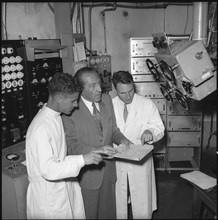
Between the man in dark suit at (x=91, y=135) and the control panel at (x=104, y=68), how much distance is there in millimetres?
1099

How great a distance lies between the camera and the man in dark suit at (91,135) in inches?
74.1

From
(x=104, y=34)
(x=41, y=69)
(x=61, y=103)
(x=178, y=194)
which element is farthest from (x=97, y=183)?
(x=104, y=34)

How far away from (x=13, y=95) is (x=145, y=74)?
1.69m

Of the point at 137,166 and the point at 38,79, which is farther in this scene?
the point at 38,79

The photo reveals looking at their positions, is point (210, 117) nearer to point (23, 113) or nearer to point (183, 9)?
point (183, 9)

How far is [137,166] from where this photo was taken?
2.17 m

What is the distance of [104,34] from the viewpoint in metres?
3.34

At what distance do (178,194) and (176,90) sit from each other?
1.90 metres

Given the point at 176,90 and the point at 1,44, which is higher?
the point at 1,44

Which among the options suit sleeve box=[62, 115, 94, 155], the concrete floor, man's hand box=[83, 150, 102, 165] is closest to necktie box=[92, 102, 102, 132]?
suit sleeve box=[62, 115, 94, 155]

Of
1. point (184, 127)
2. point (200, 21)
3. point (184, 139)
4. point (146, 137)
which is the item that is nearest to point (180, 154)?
point (184, 139)

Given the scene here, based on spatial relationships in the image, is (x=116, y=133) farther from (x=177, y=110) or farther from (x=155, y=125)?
(x=177, y=110)

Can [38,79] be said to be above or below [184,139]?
above

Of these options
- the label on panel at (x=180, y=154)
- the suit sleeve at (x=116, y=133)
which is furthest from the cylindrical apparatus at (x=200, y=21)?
the label on panel at (x=180, y=154)
